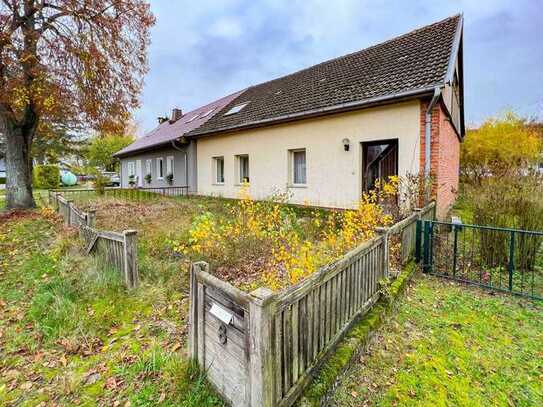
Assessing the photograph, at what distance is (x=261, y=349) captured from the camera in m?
1.72

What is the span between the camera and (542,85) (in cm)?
1795

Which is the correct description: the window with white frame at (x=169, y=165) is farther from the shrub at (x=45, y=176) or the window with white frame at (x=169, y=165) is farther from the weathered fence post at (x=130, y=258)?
the weathered fence post at (x=130, y=258)

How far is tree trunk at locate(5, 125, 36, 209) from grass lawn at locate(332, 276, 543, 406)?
40.9 feet

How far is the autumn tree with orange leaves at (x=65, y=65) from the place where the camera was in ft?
28.2

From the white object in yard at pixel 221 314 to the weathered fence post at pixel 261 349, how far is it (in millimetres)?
240

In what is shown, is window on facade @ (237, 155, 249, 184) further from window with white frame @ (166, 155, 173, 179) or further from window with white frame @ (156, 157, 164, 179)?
window with white frame @ (156, 157, 164, 179)

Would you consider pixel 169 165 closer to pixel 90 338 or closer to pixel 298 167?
pixel 298 167

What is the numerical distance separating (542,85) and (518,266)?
20089 mm

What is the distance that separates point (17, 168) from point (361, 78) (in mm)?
12029

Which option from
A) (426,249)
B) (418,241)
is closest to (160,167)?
(418,241)

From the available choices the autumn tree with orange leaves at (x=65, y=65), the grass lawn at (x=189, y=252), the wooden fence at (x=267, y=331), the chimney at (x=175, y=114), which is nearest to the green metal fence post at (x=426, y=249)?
the grass lawn at (x=189, y=252)

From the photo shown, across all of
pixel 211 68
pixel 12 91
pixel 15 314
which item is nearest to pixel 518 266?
pixel 15 314

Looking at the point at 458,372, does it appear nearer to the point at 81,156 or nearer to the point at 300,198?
the point at 300,198

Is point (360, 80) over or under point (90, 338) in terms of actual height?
over
